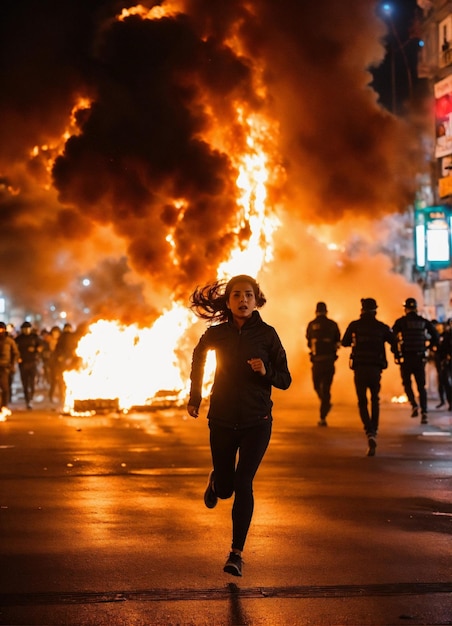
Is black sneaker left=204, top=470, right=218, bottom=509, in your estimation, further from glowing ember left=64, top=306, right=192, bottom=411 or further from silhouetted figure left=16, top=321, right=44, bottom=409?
silhouetted figure left=16, top=321, right=44, bottom=409

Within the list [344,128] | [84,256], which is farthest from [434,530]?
[84,256]

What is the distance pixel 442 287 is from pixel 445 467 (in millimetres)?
35376

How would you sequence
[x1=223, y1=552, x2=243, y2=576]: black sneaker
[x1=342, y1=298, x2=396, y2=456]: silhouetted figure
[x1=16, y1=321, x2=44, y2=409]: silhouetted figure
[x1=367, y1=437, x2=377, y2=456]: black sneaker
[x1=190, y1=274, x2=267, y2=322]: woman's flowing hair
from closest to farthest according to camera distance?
1. [x1=223, y1=552, x2=243, y2=576]: black sneaker
2. [x1=190, y1=274, x2=267, y2=322]: woman's flowing hair
3. [x1=367, y1=437, x2=377, y2=456]: black sneaker
4. [x1=342, y1=298, x2=396, y2=456]: silhouetted figure
5. [x1=16, y1=321, x2=44, y2=409]: silhouetted figure

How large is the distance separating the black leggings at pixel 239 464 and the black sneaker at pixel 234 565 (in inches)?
5.3

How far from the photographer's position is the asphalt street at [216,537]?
18.4 feet

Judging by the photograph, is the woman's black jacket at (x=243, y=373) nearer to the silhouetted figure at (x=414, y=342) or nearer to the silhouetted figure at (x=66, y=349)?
the silhouetted figure at (x=414, y=342)

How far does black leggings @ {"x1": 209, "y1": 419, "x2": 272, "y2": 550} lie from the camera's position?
645 cm

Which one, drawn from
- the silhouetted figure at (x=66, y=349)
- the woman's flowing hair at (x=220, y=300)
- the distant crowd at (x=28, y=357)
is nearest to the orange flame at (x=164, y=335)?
the silhouetted figure at (x=66, y=349)

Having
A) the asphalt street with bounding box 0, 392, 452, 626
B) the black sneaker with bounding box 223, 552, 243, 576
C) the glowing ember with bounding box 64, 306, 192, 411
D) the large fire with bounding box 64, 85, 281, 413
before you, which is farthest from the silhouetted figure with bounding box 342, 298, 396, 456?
the glowing ember with bounding box 64, 306, 192, 411

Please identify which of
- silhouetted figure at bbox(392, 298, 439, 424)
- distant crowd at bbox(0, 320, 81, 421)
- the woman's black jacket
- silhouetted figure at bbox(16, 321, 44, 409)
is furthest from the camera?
silhouetted figure at bbox(16, 321, 44, 409)

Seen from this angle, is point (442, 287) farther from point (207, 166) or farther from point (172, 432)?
point (172, 432)

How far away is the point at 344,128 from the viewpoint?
80.8ft

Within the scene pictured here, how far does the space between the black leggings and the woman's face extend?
0.67 m

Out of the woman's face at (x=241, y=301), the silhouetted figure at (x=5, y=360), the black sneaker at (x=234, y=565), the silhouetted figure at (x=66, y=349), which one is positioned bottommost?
the black sneaker at (x=234, y=565)
